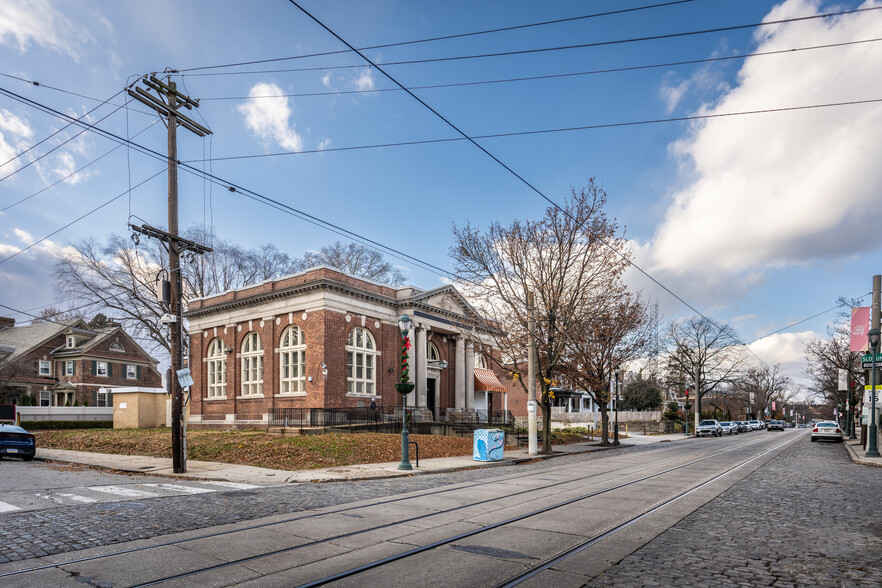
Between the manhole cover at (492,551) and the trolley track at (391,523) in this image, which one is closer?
the trolley track at (391,523)

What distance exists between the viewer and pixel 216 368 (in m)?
40.2

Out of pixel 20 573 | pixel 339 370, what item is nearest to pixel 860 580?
pixel 20 573

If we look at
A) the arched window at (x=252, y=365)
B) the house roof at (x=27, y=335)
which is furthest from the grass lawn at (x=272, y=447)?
the house roof at (x=27, y=335)

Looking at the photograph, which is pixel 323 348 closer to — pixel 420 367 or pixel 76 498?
pixel 420 367

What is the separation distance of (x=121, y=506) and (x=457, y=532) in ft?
21.4

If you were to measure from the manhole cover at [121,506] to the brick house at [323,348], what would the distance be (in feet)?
65.9

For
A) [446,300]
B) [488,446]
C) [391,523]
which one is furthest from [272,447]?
[446,300]

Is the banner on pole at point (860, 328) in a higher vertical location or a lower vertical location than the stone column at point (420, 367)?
higher

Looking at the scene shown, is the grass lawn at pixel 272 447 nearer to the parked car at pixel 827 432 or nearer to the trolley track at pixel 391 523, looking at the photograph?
the trolley track at pixel 391 523

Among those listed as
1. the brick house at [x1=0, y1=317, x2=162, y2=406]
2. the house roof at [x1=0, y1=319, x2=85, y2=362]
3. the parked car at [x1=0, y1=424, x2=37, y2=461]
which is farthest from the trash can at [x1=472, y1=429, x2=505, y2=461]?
the house roof at [x1=0, y1=319, x2=85, y2=362]

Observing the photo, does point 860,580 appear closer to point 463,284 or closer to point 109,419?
point 463,284

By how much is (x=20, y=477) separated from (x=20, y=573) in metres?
11.5

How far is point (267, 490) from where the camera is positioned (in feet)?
43.8

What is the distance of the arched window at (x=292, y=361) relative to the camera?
34.4m
